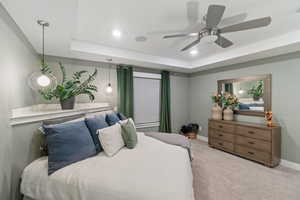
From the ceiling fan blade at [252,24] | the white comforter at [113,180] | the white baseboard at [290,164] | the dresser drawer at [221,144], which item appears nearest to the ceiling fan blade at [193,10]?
the ceiling fan blade at [252,24]

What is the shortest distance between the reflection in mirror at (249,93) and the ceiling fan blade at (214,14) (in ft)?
8.19

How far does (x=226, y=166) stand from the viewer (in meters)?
2.74

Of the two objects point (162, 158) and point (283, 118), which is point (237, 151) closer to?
point (283, 118)

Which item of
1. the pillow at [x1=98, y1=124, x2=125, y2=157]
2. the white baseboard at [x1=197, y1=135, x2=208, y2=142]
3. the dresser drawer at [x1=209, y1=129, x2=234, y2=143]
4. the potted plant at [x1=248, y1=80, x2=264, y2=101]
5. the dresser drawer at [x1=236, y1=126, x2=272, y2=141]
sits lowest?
the white baseboard at [x1=197, y1=135, x2=208, y2=142]

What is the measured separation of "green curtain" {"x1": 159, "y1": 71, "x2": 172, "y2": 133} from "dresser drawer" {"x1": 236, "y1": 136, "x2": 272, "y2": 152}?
77.2 inches

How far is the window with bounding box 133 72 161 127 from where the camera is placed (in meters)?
4.12

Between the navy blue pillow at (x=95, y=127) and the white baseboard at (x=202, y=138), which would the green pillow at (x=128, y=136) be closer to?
the navy blue pillow at (x=95, y=127)

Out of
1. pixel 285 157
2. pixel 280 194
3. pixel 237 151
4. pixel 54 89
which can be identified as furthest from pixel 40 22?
pixel 285 157

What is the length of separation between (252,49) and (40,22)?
3.63 metres

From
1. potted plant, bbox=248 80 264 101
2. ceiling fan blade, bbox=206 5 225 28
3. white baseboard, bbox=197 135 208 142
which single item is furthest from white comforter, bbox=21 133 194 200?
white baseboard, bbox=197 135 208 142

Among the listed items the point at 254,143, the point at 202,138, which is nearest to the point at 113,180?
the point at 254,143

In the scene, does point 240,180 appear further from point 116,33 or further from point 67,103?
point 116,33

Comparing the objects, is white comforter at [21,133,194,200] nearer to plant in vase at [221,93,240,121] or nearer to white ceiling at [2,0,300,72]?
white ceiling at [2,0,300,72]

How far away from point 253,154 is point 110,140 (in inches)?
117
